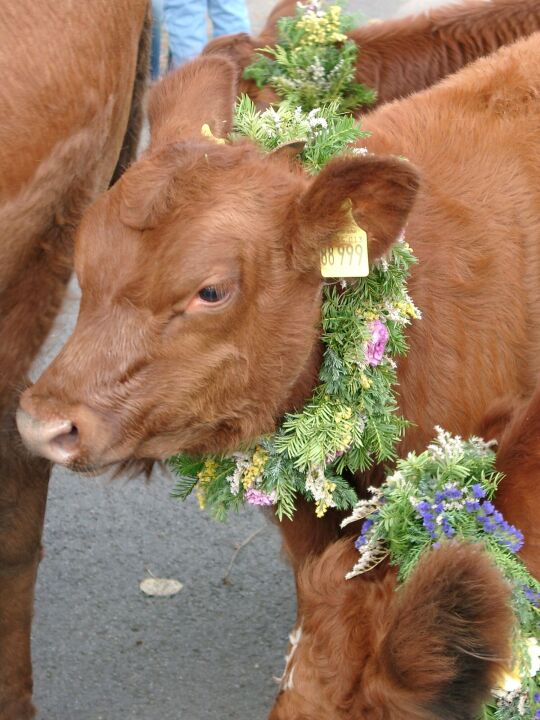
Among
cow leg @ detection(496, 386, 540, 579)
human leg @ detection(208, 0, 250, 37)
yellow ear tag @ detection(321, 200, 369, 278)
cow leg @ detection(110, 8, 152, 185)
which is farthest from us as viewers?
human leg @ detection(208, 0, 250, 37)

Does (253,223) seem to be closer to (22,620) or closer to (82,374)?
(82,374)

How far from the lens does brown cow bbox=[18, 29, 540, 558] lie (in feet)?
8.08

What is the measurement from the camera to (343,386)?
9.00 feet

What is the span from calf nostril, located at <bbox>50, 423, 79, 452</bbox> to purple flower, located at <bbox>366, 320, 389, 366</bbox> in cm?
72

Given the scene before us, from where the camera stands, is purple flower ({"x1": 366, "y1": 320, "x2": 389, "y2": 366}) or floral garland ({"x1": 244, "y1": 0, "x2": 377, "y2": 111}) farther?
floral garland ({"x1": 244, "y1": 0, "x2": 377, "y2": 111})

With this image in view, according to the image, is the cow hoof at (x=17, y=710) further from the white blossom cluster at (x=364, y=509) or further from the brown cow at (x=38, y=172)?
the white blossom cluster at (x=364, y=509)

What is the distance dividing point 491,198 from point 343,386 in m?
0.72

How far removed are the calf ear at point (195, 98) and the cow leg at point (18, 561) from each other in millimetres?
985

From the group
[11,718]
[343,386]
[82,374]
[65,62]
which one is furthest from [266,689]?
[65,62]

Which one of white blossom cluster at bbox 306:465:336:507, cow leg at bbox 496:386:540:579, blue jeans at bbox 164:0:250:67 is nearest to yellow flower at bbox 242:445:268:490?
white blossom cluster at bbox 306:465:336:507

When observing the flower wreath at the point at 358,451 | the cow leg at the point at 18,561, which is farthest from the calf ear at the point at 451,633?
the cow leg at the point at 18,561

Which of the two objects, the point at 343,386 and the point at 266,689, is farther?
the point at 266,689

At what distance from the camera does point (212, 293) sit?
8.09 ft

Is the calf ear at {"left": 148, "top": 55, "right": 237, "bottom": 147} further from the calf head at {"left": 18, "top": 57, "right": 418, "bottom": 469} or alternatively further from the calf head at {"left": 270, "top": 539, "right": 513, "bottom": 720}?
the calf head at {"left": 270, "top": 539, "right": 513, "bottom": 720}
